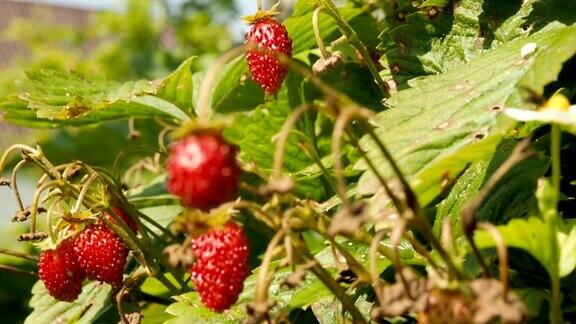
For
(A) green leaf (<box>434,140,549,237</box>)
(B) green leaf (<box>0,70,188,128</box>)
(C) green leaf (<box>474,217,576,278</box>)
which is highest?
(B) green leaf (<box>0,70,188,128</box>)

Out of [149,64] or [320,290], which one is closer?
[320,290]

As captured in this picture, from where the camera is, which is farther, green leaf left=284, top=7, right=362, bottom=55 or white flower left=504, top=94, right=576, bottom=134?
green leaf left=284, top=7, right=362, bottom=55

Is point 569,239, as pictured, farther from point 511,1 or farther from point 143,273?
point 143,273

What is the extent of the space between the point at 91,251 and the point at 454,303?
28.2 inches

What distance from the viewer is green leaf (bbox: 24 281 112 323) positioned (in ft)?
5.45

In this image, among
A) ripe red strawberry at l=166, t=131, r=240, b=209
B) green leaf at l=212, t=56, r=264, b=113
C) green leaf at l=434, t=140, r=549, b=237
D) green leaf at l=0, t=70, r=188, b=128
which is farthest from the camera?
green leaf at l=212, t=56, r=264, b=113

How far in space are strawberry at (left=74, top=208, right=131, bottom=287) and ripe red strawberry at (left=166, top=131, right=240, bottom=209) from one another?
0.58 m

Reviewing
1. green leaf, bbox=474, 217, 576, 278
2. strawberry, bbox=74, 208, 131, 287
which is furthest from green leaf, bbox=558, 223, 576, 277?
strawberry, bbox=74, 208, 131, 287

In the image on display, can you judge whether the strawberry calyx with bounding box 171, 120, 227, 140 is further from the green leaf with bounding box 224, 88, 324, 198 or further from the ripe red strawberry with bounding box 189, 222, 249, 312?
the green leaf with bounding box 224, 88, 324, 198

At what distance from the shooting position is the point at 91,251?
1.32 metres

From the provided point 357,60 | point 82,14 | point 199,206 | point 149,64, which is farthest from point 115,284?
point 82,14

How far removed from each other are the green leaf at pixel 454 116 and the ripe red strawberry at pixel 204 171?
0.66 ft

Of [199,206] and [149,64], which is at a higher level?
[199,206]

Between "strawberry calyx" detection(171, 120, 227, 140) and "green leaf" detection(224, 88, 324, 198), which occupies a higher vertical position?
"strawberry calyx" detection(171, 120, 227, 140)
